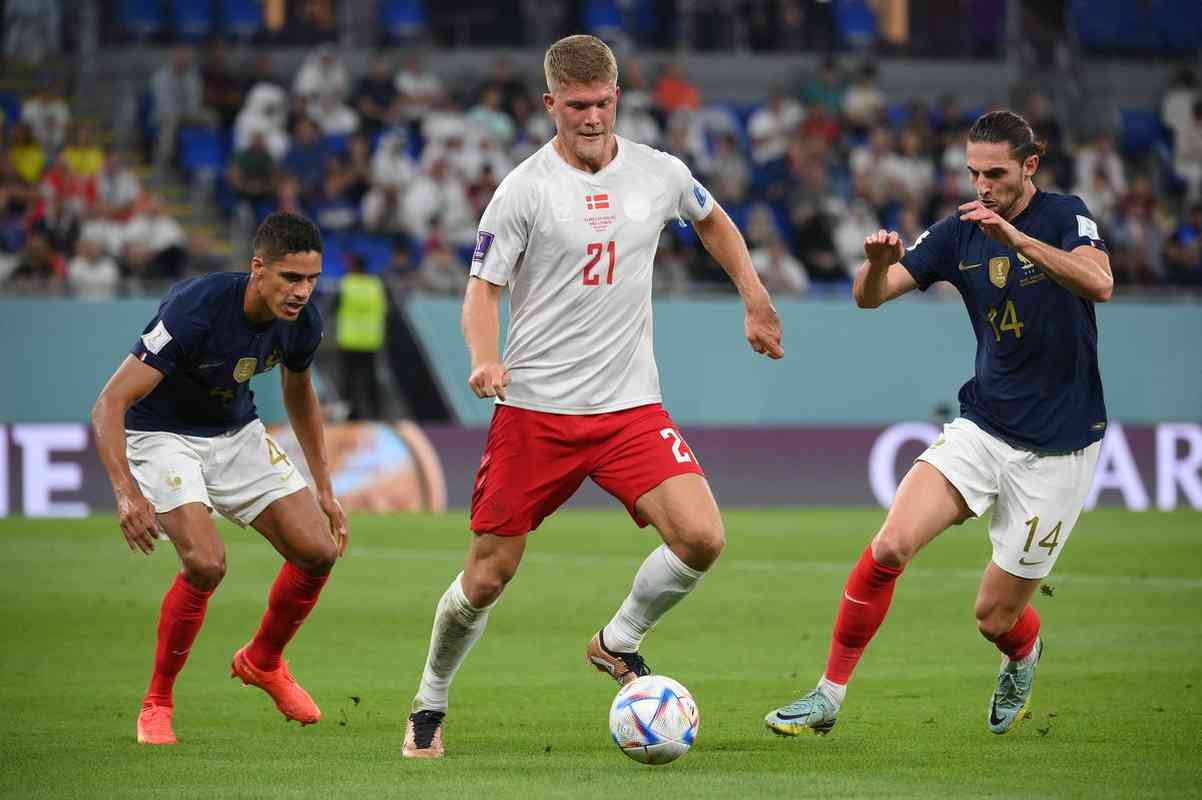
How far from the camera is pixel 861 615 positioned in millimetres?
7348

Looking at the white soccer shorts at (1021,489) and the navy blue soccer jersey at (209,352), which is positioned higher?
the navy blue soccer jersey at (209,352)

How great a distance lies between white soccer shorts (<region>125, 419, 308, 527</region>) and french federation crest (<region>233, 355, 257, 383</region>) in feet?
0.98

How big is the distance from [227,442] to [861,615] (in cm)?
281

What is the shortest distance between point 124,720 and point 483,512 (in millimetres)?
2130

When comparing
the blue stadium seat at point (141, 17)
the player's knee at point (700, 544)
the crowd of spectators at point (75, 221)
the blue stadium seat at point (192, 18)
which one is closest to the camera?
the player's knee at point (700, 544)

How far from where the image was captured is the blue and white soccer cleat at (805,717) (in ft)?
23.8

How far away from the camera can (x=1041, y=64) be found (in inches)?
1100

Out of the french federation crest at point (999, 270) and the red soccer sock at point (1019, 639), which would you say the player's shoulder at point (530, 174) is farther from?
the red soccer sock at point (1019, 639)

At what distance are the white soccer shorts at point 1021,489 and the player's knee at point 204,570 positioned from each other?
2.94m

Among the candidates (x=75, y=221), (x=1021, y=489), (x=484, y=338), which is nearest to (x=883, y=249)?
(x=1021, y=489)

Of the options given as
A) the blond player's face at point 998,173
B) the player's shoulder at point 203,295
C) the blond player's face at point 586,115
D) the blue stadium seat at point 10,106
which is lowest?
the blue stadium seat at point 10,106

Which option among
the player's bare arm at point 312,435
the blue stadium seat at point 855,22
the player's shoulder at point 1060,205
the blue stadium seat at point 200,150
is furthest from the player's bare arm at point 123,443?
the blue stadium seat at point 855,22

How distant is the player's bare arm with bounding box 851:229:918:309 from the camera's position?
7285 millimetres

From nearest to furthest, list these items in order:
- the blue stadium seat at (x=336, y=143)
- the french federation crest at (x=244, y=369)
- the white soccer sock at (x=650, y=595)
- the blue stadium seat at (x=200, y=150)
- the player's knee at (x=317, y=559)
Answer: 1. the white soccer sock at (x=650, y=595)
2. the french federation crest at (x=244, y=369)
3. the player's knee at (x=317, y=559)
4. the blue stadium seat at (x=336, y=143)
5. the blue stadium seat at (x=200, y=150)
